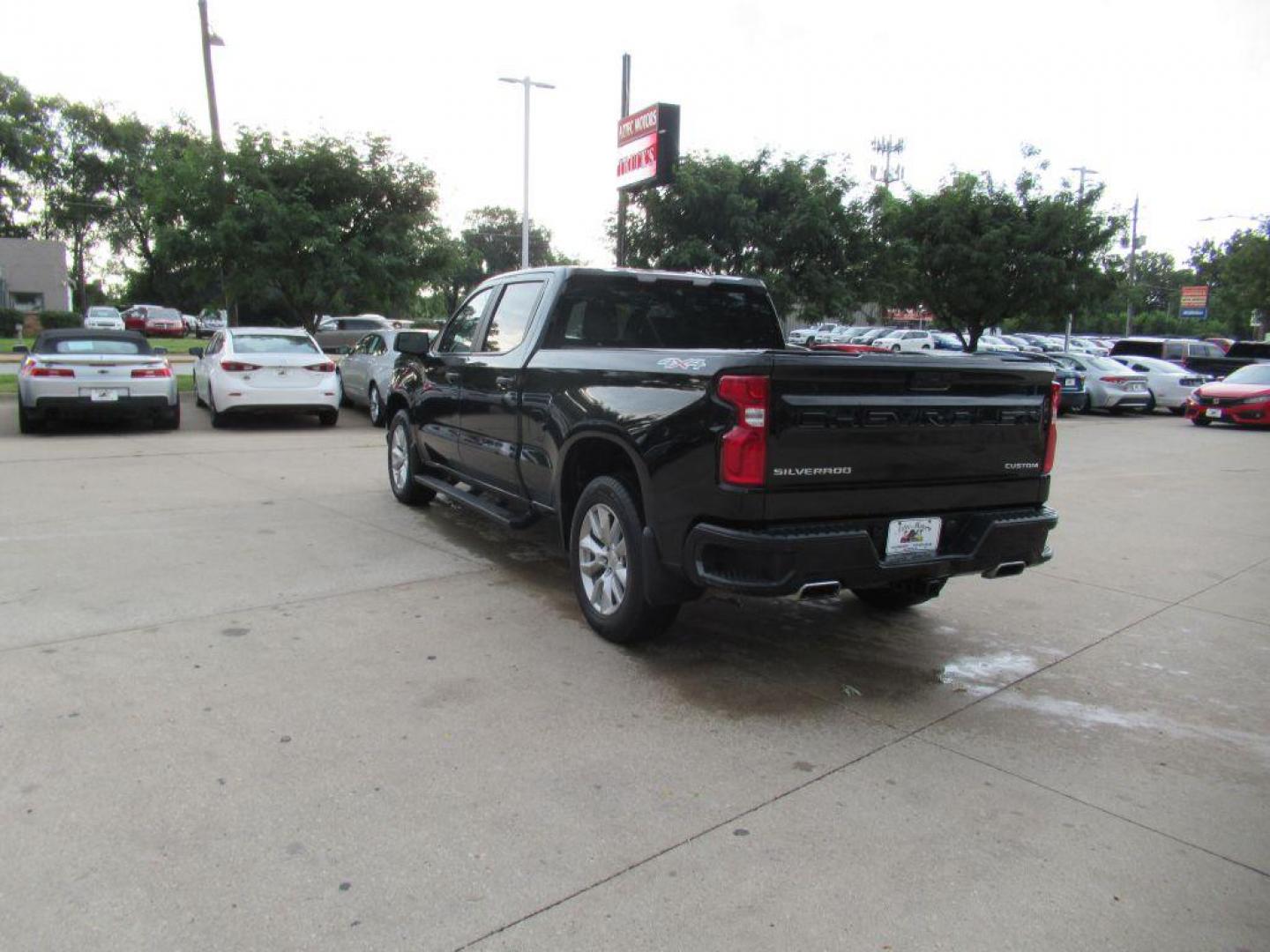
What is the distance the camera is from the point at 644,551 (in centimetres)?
448

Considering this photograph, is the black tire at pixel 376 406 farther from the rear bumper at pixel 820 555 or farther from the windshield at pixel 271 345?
the rear bumper at pixel 820 555

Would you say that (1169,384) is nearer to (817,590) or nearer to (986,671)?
(986,671)

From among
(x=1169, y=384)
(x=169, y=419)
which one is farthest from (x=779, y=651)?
(x=1169, y=384)

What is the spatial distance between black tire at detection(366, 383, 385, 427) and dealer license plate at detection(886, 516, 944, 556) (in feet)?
38.0

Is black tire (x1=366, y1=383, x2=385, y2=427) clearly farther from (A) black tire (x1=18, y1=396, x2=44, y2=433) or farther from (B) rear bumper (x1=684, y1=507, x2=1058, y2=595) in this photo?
Result: (B) rear bumper (x1=684, y1=507, x2=1058, y2=595)

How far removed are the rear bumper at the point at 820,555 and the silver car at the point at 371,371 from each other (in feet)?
35.4

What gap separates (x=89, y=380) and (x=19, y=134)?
53975mm

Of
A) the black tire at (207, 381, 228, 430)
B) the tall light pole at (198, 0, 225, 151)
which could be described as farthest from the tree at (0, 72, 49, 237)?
the black tire at (207, 381, 228, 430)

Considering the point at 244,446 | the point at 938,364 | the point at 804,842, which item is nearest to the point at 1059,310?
the point at 244,446

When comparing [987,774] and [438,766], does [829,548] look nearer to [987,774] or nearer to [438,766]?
[987,774]

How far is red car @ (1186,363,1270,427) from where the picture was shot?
18953 millimetres

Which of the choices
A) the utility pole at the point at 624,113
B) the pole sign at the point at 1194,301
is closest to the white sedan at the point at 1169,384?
the utility pole at the point at 624,113

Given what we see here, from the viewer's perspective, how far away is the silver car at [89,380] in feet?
39.6

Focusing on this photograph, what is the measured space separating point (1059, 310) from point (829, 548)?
75.9ft
